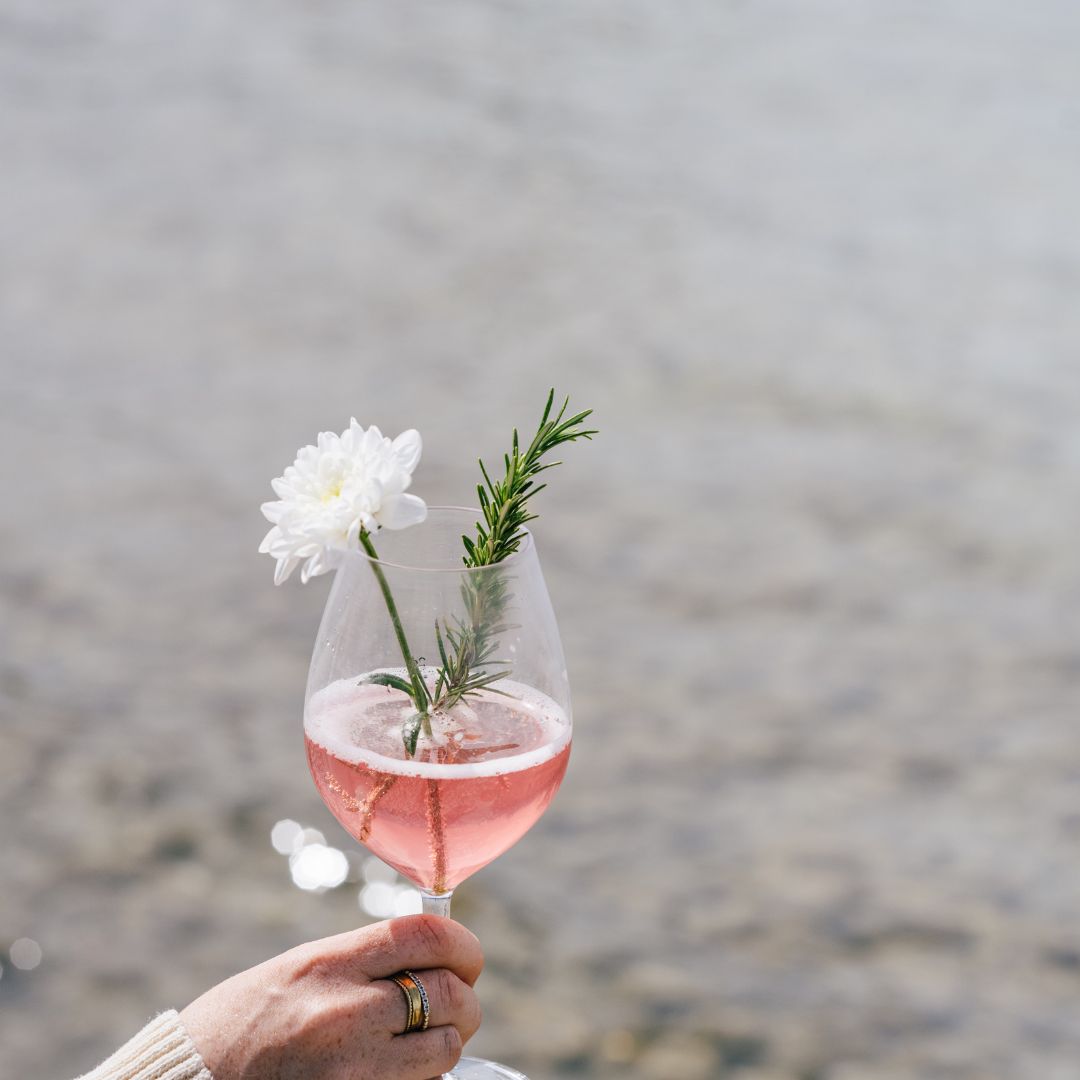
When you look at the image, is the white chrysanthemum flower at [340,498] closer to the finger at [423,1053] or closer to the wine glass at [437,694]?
the wine glass at [437,694]

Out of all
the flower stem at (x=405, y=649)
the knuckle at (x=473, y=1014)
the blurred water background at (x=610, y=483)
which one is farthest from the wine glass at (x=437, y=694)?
the blurred water background at (x=610, y=483)

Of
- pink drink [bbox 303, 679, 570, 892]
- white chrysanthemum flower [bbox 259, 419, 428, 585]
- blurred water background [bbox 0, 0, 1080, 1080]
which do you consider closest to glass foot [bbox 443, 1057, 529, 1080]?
pink drink [bbox 303, 679, 570, 892]

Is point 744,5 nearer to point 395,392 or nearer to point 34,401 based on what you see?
point 395,392

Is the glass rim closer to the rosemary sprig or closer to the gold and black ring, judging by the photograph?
the rosemary sprig

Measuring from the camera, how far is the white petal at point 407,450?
1010 millimetres

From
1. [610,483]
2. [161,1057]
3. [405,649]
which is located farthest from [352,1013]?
[610,483]

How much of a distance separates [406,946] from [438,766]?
0.16 metres

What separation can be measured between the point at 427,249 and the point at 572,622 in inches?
105

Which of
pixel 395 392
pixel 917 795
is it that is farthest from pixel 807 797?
pixel 395 392

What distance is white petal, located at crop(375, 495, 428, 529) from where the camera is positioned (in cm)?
100

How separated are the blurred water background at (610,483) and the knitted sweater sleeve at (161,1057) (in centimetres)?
144

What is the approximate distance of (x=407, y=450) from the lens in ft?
3.34

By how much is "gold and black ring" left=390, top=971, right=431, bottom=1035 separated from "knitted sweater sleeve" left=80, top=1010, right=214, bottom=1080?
0.17 metres

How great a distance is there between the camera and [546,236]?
243 inches
